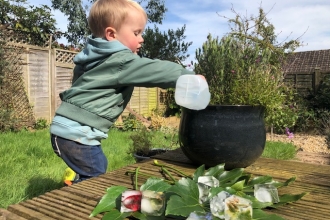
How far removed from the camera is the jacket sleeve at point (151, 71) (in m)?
1.40

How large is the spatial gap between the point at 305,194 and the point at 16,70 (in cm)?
737

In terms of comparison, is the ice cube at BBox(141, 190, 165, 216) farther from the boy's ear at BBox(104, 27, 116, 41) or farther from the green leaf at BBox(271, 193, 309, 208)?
the boy's ear at BBox(104, 27, 116, 41)

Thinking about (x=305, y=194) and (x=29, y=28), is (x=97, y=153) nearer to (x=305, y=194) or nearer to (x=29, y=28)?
(x=305, y=194)

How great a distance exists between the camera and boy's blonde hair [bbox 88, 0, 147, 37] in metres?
1.67

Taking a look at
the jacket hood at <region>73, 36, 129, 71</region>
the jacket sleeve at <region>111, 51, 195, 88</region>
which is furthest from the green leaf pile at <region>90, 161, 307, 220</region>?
the jacket hood at <region>73, 36, 129, 71</region>

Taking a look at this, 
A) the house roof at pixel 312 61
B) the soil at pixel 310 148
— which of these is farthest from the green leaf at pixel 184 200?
the house roof at pixel 312 61

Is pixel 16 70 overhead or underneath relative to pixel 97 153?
overhead

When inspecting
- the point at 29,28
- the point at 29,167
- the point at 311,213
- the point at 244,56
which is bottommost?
the point at 29,167

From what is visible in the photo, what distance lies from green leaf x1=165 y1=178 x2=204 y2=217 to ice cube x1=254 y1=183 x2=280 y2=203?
0.20m

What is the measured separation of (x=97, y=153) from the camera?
181cm

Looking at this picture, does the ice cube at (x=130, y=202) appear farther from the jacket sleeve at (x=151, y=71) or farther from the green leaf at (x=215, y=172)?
the jacket sleeve at (x=151, y=71)

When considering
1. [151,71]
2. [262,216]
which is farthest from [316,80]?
[262,216]

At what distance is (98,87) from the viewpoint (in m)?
1.58

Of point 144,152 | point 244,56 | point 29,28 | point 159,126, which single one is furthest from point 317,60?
point 244,56
